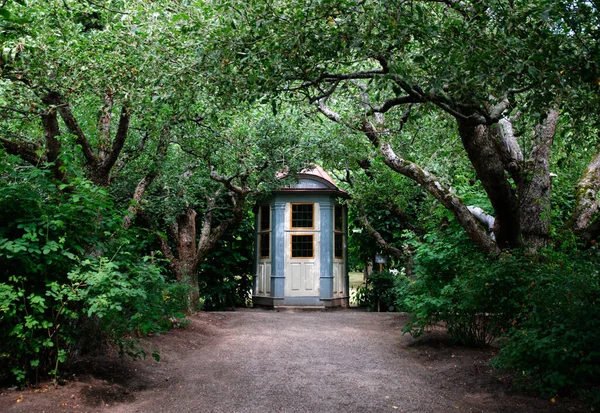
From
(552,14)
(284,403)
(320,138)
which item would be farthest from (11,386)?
(320,138)

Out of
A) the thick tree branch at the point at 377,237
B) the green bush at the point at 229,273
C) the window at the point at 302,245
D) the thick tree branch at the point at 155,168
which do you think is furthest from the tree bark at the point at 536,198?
the green bush at the point at 229,273

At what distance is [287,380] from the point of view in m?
6.45

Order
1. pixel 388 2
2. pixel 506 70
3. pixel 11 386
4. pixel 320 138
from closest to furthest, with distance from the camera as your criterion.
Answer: pixel 506 70 < pixel 388 2 < pixel 11 386 < pixel 320 138

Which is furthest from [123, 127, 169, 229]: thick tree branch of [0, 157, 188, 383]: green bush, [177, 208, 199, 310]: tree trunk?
[0, 157, 188, 383]: green bush

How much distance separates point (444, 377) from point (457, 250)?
2195mm

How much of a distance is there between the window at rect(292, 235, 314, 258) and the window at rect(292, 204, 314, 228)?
13.2 inches

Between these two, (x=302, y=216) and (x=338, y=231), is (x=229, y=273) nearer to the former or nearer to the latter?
(x=302, y=216)

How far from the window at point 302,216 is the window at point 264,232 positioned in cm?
80

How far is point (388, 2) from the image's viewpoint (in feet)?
16.0

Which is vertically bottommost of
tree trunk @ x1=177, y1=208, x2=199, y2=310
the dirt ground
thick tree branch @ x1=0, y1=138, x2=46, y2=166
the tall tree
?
the dirt ground

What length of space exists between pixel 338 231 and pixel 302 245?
1328mm

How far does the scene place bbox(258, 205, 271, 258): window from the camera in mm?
16562

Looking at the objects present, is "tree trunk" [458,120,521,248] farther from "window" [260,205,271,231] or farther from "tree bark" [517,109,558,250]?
"window" [260,205,271,231]

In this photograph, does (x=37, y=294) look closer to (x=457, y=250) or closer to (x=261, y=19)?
(x=261, y=19)
